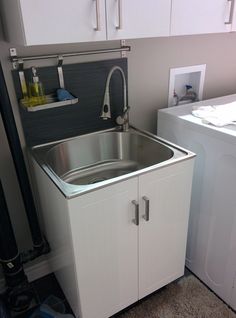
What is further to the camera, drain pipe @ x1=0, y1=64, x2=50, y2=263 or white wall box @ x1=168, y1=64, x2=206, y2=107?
white wall box @ x1=168, y1=64, x2=206, y2=107

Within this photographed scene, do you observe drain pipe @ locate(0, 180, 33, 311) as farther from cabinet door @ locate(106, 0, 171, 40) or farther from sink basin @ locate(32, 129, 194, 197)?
cabinet door @ locate(106, 0, 171, 40)

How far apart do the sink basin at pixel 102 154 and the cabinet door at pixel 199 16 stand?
58 cm

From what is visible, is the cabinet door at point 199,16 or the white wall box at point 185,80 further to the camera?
the white wall box at point 185,80

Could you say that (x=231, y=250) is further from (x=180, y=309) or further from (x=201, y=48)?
(x=201, y=48)

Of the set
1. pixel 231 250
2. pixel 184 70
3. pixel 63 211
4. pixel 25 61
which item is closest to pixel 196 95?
pixel 184 70

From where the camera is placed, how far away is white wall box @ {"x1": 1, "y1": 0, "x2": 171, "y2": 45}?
1019 millimetres

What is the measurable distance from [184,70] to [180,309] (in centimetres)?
149

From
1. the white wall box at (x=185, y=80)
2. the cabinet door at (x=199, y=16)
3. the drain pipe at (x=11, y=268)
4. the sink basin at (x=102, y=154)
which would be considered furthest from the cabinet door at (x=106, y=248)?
the white wall box at (x=185, y=80)

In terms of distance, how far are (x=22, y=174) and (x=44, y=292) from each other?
837mm

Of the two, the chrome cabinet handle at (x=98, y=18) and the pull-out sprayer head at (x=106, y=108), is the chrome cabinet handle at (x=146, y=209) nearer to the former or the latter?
the pull-out sprayer head at (x=106, y=108)

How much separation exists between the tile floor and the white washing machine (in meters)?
0.86

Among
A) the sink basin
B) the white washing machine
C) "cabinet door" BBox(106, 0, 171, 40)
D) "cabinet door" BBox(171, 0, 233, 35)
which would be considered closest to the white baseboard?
the sink basin

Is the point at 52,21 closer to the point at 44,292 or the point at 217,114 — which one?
the point at 217,114

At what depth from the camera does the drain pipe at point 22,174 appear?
4.18ft
